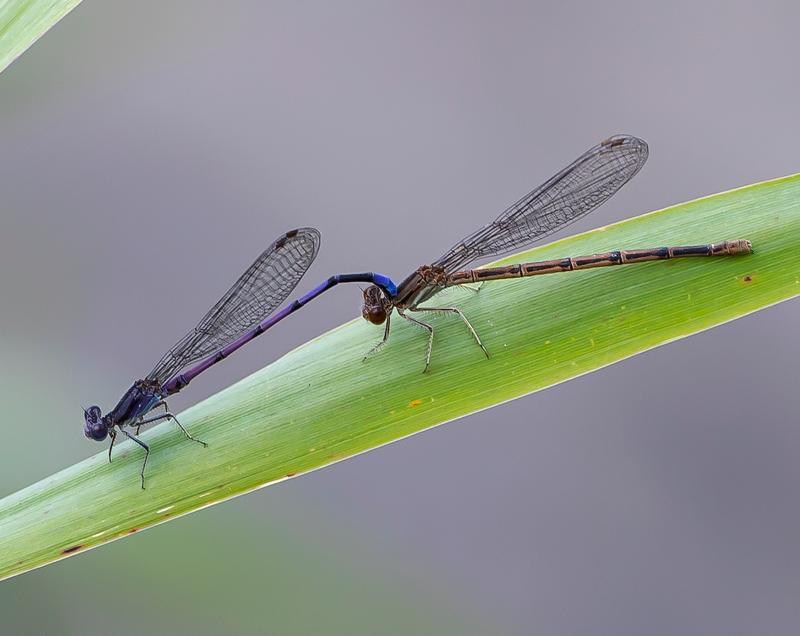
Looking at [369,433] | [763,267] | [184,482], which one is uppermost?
[184,482]

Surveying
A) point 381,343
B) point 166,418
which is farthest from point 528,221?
point 166,418

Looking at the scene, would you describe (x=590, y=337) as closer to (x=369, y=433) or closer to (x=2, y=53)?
(x=369, y=433)

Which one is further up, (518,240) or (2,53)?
(2,53)

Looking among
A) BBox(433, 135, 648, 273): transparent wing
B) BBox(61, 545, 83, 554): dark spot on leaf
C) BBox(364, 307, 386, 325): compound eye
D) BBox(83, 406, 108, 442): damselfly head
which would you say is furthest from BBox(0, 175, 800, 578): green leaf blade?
BBox(433, 135, 648, 273): transparent wing

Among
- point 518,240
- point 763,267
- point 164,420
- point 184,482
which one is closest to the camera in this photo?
point 763,267

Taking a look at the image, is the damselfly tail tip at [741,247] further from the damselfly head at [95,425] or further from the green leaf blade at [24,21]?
the damselfly head at [95,425]

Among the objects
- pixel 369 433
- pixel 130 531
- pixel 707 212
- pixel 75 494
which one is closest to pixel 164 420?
pixel 75 494
